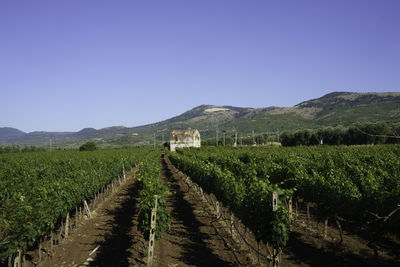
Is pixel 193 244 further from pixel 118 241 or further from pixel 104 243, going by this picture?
pixel 104 243

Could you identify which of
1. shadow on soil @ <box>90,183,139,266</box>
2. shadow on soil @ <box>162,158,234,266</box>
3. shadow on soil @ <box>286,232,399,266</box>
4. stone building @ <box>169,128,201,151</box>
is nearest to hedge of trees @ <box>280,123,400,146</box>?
stone building @ <box>169,128,201,151</box>

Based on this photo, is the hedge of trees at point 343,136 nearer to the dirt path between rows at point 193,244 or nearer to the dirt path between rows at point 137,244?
the dirt path between rows at point 193,244

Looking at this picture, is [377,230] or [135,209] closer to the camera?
[377,230]

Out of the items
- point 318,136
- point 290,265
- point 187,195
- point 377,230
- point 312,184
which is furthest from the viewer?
point 318,136

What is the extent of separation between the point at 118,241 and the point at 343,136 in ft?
220

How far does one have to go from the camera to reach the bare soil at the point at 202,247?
9.95 meters

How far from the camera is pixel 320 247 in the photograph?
10945 mm

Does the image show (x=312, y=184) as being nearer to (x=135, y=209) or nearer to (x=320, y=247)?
(x=320, y=247)

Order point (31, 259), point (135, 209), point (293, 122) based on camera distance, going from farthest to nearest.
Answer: point (293, 122) < point (135, 209) < point (31, 259)

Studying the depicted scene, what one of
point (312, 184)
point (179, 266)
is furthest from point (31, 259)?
point (312, 184)

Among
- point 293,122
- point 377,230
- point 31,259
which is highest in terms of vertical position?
point 293,122

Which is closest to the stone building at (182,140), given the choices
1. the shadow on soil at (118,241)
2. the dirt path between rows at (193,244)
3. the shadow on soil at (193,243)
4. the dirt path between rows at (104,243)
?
the shadow on soil at (118,241)

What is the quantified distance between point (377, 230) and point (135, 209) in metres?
13.8

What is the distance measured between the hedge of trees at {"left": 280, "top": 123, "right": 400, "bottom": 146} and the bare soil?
47899 millimetres
